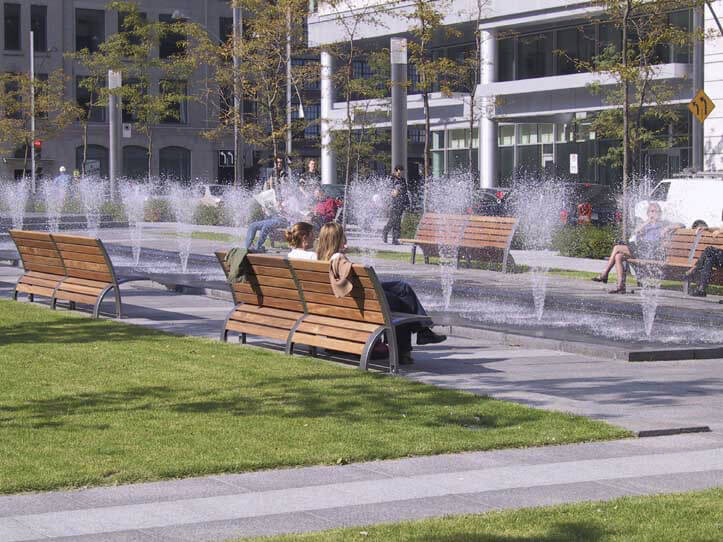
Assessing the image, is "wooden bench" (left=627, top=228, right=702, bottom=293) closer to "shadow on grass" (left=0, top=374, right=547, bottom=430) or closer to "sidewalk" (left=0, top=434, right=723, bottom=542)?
"shadow on grass" (left=0, top=374, right=547, bottom=430)

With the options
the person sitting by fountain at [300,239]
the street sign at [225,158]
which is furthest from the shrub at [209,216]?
the street sign at [225,158]

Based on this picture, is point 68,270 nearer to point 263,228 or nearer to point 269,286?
point 269,286

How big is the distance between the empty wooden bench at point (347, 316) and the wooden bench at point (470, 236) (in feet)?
36.8

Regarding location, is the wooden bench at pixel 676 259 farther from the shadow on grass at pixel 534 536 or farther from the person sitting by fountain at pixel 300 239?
the shadow on grass at pixel 534 536

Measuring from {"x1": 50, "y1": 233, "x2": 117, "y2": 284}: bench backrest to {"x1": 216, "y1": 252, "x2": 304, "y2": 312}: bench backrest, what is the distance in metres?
2.75

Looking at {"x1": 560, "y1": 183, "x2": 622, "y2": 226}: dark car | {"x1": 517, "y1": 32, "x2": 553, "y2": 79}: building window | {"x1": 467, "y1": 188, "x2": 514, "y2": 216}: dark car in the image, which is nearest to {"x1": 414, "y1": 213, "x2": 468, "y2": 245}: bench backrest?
{"x1": 467, "y1": 188, "x2": 514, "y2": 216}: dark car

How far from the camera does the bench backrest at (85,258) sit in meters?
15.2

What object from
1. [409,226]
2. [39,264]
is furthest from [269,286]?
[409,226]

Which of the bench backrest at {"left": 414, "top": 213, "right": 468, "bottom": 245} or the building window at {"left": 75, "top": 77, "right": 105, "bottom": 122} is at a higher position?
the building window at {"left": 75, "top": 77, "right": 105, "bottom": 122}

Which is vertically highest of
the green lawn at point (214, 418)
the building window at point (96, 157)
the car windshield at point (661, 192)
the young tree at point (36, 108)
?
the young tree at point (36, 108)

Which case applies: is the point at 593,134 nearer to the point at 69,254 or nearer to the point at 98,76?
the point at 98,76

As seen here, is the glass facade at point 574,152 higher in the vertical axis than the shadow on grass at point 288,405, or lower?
higher

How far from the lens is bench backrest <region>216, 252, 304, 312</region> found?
1213 cm

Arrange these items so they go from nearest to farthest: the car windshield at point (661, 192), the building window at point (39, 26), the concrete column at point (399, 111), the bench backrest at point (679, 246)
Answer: the bench backrest at point (679, 246) → the car windshield at point (661, 192) → the concrete column at point (399, 111) → the building window at point (39, 26)
